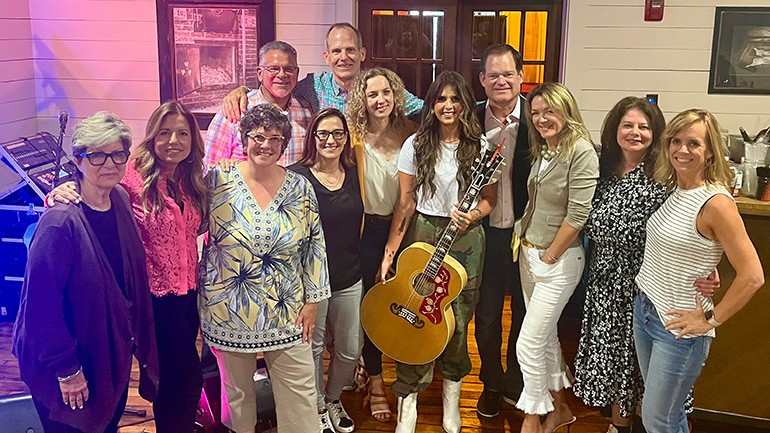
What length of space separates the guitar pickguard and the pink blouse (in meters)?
0.96

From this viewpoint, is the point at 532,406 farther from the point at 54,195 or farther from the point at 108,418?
the point at 54,195

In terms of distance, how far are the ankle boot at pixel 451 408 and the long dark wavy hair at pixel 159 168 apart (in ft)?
4.47

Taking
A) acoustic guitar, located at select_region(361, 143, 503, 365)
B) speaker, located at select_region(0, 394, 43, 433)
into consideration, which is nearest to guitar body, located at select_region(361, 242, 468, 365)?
acoustic guitar, located at select_region(361, 143, 503, 365)

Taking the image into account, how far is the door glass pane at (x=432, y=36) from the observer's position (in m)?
4.75

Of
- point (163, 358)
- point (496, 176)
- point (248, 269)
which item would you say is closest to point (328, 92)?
point (496, 176)

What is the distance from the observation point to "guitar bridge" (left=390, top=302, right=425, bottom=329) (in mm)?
2797

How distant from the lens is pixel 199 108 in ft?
15.8

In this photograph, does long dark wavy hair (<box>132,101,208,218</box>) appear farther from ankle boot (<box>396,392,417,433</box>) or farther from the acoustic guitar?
ankle boot (<box>396,392,417,433</box>)

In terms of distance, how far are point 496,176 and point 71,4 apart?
11.8 ft

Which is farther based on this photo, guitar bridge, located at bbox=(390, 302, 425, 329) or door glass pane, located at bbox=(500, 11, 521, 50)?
door glass pane, located at bbox=(500, 11, 521, 50)

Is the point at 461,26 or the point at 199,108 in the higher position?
the point at 461,26

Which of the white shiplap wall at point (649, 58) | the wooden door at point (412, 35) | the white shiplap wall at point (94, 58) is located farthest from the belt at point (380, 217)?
the white shiplap wall at point (94, 58)

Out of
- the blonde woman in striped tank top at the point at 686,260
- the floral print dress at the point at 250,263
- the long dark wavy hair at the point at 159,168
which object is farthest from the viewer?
the floral print dress at the point at 250,263

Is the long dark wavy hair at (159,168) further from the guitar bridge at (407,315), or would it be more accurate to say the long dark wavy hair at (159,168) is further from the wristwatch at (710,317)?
the wristwatch at (710,317)
